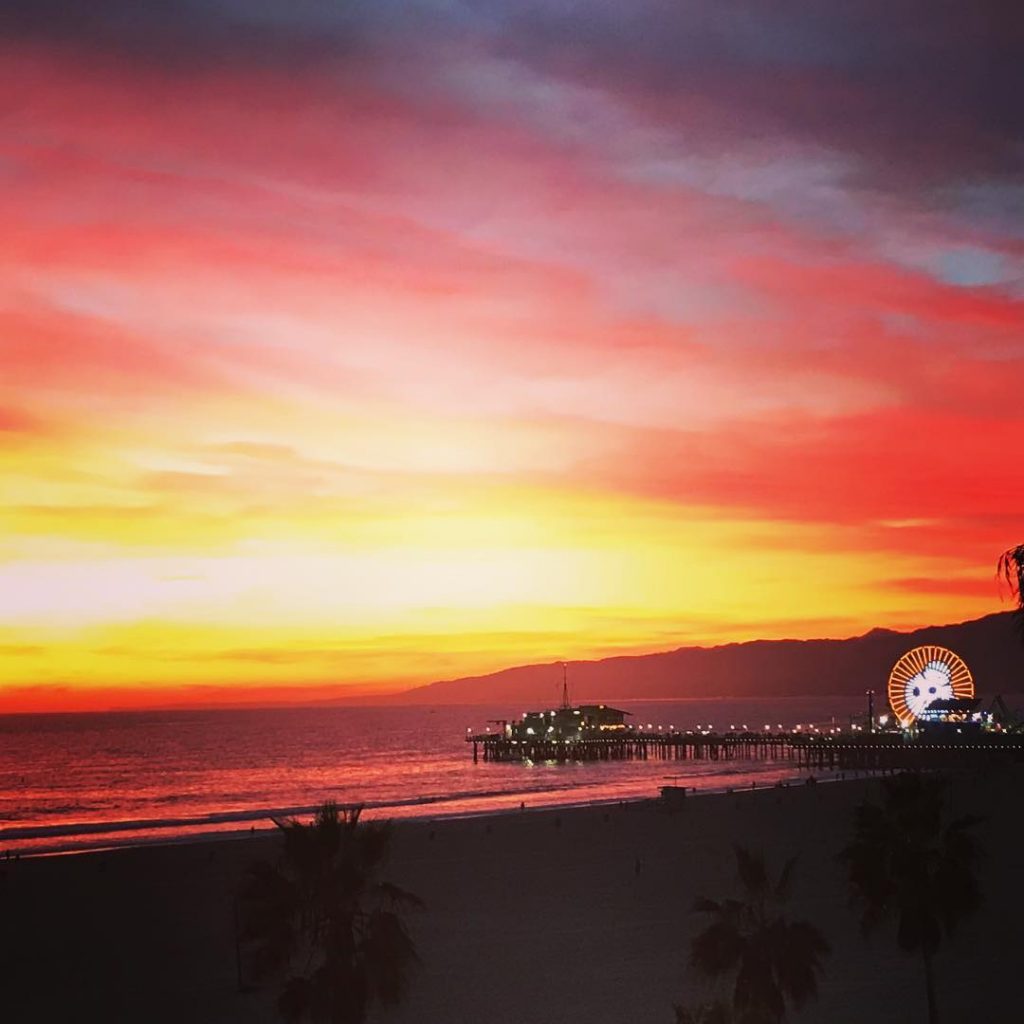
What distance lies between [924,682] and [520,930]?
9932cm

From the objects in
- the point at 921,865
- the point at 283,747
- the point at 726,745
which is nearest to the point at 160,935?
the point at 921,865

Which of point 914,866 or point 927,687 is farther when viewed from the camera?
point 927,687

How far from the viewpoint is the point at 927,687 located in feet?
410

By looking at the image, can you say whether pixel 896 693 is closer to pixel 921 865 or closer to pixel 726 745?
pixel 726 745

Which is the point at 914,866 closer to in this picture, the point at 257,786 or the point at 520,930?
the point at 520,930

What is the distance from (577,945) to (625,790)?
66.7 m

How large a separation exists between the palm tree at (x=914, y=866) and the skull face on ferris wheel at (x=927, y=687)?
10761cm

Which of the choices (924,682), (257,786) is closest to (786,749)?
(924,682)

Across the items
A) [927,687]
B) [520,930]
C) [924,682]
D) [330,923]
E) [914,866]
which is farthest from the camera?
[924,682]

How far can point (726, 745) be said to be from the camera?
478 ft

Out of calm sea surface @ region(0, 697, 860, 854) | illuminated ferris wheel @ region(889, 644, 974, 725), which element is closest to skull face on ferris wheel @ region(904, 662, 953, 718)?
illuminated ferris wheel @ region(889, 644, 974, 725)

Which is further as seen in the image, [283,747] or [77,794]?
[283,747]

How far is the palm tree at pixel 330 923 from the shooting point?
17188 mm

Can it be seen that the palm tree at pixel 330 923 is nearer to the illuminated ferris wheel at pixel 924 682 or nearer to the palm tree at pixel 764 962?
the palm tree at pixel 764 962
